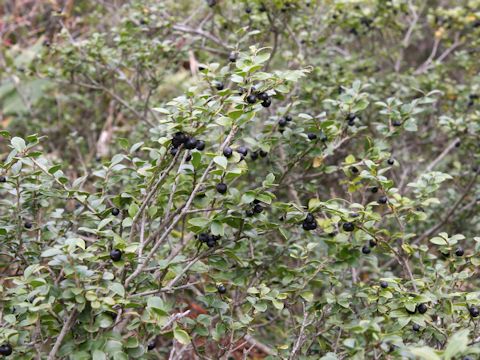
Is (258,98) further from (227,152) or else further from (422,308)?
(422,308)

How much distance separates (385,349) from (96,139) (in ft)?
16.0

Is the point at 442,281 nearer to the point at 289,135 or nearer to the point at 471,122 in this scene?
the point at 289,135

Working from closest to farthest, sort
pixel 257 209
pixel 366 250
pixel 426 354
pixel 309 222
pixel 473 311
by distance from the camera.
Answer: pixel 426 354 → pixel 473 311 → pixel 257 209 → pixel 309 222 → pixel 366 250

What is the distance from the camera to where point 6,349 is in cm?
207

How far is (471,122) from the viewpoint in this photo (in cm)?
366

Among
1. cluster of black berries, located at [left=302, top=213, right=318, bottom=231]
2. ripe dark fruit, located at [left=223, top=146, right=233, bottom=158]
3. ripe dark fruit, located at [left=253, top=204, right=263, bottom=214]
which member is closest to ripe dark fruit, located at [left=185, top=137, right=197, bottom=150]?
ripe dark fruit, located at [left=223, top=146, right=233, bottom=158]

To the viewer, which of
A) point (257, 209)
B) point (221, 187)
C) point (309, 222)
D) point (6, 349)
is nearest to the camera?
point (6, 349)

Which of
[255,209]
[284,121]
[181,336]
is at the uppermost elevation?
[284,121]

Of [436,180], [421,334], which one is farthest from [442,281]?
[436,180]

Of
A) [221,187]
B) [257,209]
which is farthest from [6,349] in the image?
[257,209]

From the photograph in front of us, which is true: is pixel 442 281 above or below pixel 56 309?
below

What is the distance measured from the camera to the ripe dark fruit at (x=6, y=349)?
207 centimetres

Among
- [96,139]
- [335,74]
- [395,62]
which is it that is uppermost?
[335,74]

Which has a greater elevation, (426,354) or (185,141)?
(185,141)
